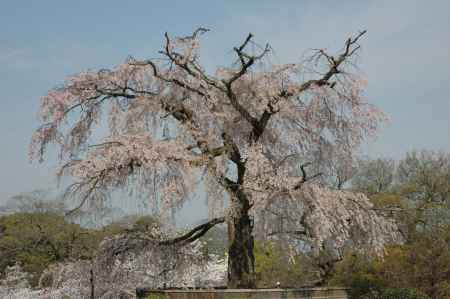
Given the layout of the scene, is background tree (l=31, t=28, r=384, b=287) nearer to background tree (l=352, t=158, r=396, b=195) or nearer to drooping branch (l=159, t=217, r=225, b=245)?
drooping branch (l=159, t=217, r=225, b=245)

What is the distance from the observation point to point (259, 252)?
25281mm

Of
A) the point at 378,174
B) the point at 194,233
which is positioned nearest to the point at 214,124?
the point at 194,233

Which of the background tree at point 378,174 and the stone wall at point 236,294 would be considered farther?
the background tree at point 378,174

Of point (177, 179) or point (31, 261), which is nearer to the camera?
point (177, 179)

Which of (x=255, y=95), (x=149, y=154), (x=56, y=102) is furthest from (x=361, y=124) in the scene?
(x=56, y=102)

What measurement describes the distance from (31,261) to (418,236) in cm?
1829

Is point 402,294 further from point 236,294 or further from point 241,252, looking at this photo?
point 236,294

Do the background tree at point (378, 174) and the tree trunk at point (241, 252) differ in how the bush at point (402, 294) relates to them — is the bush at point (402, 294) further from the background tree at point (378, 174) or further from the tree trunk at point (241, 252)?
the background tree at point (378, 174)

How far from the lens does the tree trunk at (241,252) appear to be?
39.7 feet

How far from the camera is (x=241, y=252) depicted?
12312 millimetres

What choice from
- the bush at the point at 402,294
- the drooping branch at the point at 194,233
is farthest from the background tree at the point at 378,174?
the drooping branch at the point at 194,233

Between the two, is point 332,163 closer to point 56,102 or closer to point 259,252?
point 56,102

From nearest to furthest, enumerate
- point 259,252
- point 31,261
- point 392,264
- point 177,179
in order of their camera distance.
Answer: point 177,179 < point 392,264 < point 259,252 < point 31,261

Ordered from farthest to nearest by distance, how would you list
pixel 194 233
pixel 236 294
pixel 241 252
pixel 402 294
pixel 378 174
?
pixel 378 174 < pixel 402 294 < pixel 194 233 < pixel 241 252 < pixel 236 294
